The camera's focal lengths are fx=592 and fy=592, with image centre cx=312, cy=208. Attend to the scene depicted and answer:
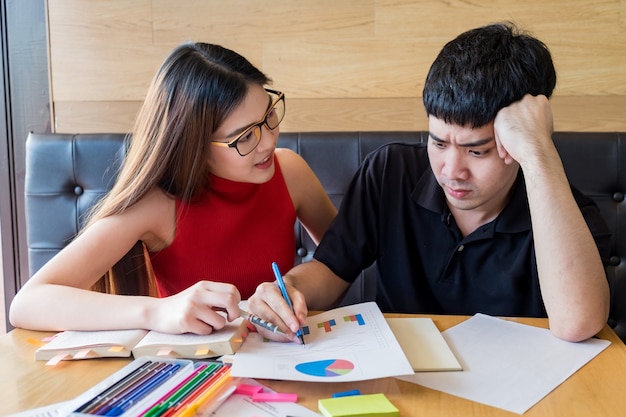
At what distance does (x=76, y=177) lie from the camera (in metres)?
1.81

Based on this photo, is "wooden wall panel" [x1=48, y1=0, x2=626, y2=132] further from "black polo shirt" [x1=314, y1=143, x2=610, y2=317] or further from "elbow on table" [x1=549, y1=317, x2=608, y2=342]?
"elbow on table" [x1=549, y1=317, x2=608, y2=342]

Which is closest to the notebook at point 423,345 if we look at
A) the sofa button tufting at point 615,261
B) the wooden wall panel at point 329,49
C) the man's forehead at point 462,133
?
the man's forehead at point 462,133

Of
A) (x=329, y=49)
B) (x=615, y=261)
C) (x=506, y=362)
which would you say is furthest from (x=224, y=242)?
(x=615, y=261)

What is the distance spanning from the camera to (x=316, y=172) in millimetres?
1751

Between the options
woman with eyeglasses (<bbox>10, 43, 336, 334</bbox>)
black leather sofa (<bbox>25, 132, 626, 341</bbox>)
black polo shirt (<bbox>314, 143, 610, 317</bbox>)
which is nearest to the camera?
woman with eyeglasses (<bbox>10, 43, 336, 334</bbox>)

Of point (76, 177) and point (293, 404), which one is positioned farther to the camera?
point (76, 177)

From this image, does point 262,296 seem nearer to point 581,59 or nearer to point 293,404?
point 293,404

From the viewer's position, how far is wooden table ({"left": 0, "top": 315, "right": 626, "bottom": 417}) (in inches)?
29.3

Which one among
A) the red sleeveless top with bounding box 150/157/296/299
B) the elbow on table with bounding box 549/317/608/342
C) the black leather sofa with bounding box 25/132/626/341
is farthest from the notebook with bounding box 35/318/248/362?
the black leather sofa with bounding box 25/132/626/341

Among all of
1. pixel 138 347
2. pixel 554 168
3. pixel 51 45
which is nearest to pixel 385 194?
pixel 554 168

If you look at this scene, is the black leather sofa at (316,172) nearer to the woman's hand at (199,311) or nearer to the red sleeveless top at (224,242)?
the red sleeveless top at (224,242)

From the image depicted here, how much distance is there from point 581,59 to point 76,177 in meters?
1.59

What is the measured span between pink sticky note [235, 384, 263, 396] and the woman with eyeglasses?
20 cm

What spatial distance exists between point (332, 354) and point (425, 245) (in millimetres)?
534
